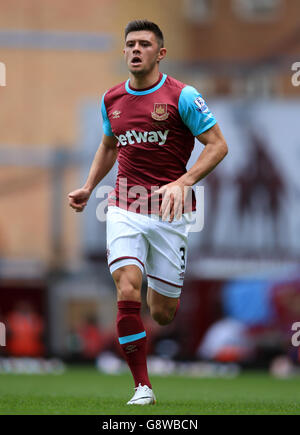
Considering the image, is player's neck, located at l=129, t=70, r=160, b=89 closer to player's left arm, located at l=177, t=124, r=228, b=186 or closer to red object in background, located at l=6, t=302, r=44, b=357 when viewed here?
player's left arm, located at l=177, t=124, r=228, b=186

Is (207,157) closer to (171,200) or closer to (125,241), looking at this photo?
(171,200)

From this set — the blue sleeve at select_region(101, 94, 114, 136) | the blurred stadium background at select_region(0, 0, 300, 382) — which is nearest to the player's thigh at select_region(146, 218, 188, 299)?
the blue sleeve at select_region(101, 94, 114, 136)

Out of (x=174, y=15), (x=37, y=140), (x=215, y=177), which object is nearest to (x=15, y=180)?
(x=37, y=140)

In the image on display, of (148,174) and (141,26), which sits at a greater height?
(141,26)

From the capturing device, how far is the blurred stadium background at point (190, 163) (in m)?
21.1

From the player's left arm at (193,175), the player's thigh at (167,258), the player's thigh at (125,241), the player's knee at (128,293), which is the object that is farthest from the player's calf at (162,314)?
the player's left arm at (193,175)

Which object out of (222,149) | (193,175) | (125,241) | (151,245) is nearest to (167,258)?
(151,245)

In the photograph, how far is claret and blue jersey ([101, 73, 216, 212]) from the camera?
7570mm

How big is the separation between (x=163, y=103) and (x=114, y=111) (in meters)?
0.40

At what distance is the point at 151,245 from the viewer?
7.71 m

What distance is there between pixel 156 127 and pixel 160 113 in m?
0.10

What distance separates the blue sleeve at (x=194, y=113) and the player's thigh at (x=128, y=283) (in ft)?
3.52

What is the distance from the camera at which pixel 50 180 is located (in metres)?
31.8
